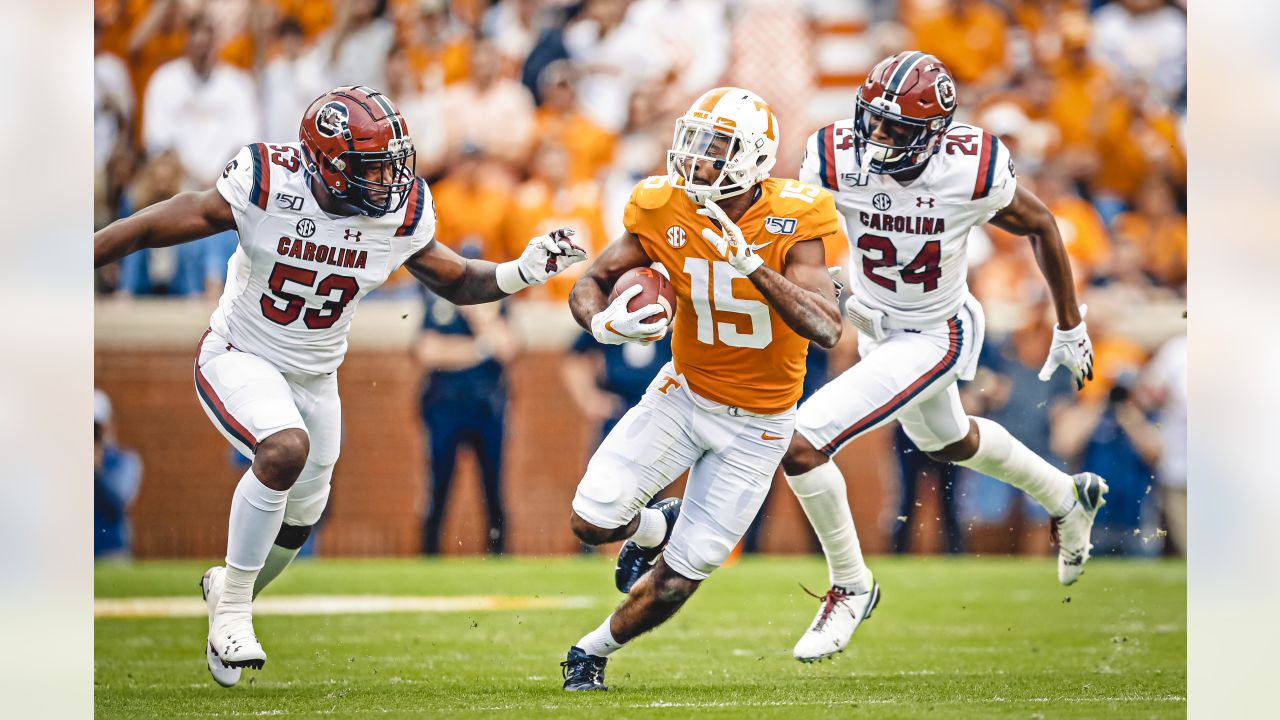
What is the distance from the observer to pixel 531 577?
9211 millimetres

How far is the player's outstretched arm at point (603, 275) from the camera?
17.2 ft

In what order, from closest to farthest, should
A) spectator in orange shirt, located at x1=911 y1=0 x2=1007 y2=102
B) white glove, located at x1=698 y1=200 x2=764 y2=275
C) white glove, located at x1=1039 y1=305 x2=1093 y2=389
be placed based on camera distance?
white glove, located at x1=698 y1=200 x2=764 y2=275 → white glove, located at x1=1039 y1=305 x2=1093 y2=389 → spectator in orange shirt, located at x1=911 y1=0 x2=1007 y2=102

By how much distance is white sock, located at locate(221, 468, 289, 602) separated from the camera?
5.37m

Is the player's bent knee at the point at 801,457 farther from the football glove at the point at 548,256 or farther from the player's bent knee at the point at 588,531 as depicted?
the football glove at the point at 548,256

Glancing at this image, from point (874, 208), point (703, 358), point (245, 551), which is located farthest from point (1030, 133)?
point (245, 551)

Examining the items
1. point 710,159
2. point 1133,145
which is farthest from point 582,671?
point 1133,145

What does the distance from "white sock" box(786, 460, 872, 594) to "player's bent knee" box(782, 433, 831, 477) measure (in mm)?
21

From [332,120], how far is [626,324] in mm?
1252

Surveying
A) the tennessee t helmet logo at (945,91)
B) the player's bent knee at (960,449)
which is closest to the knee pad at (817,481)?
the player's bent knee at (960,449)

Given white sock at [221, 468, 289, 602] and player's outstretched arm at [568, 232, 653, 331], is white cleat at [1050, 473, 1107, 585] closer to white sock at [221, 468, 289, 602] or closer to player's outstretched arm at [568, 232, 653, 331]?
player's outstretched arm at [568, 232, 653, 331]

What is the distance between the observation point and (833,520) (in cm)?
578

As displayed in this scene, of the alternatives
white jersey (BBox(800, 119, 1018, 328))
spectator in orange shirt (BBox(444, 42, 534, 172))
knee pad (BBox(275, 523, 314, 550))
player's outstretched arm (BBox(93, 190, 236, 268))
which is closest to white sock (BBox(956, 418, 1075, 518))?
white jersey (BBox(800, 119, 1018, 328))

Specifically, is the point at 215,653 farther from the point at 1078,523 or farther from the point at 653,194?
the point at 1078,523
